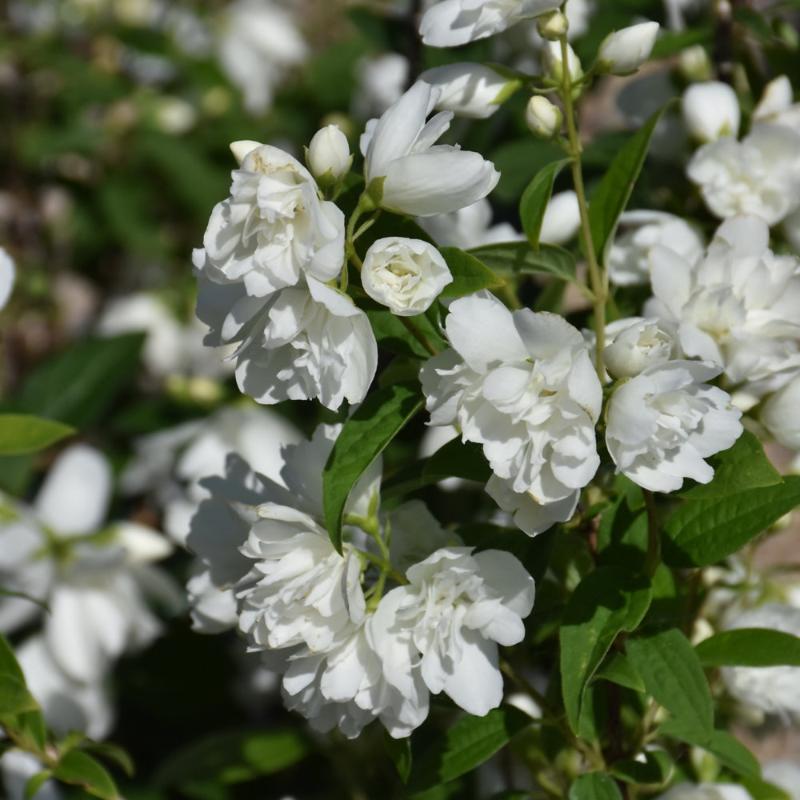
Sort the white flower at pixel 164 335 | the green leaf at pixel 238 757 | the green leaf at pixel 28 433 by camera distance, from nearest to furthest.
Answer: the green leaf at pixel 28 433, the green leaf at pixel 238 757, the white flower at pixel 164 335

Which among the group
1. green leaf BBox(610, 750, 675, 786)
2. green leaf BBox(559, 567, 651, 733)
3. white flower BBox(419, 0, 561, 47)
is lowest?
green leaf BBox(610, 750, 675, 786)

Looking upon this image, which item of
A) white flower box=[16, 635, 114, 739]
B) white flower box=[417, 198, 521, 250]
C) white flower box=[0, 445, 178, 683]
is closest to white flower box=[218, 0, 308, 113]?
white flower box=[0, 445, 178, 683]

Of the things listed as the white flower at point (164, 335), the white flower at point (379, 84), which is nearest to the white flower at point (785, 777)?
the white flower at point (379, 84)

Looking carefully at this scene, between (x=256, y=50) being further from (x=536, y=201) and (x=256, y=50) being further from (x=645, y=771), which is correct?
(x=645, y=771)

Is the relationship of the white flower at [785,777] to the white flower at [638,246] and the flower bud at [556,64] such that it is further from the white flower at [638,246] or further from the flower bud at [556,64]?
the flower bud at [556,64]

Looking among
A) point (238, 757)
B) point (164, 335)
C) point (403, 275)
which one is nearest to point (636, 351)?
point (403, 275)

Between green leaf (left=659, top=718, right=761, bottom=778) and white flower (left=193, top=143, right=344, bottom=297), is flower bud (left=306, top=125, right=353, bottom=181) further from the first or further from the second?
green leaf (left=659, top=718, right=761, bottom=778)
